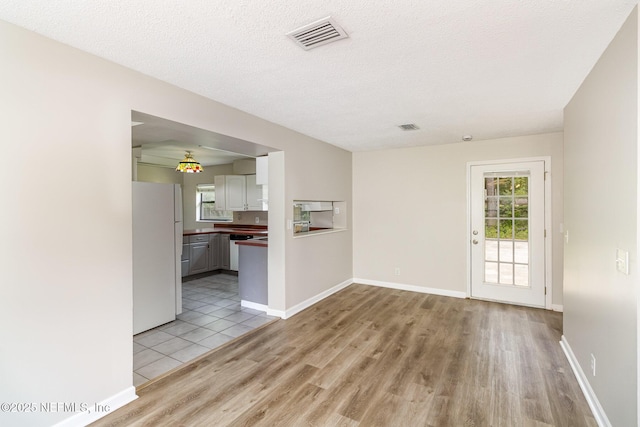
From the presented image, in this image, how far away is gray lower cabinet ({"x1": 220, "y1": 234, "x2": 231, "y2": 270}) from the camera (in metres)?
6.49

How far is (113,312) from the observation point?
7.12 feet

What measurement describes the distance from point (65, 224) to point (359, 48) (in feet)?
7.14

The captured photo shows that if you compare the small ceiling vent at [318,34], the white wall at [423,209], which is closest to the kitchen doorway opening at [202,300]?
the small ceiling vent at [318,34]

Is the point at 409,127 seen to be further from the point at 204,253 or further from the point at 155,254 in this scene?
the point at 204,253

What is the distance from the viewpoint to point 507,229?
447 centimetres

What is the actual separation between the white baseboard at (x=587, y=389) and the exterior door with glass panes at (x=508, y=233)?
1.48 meters

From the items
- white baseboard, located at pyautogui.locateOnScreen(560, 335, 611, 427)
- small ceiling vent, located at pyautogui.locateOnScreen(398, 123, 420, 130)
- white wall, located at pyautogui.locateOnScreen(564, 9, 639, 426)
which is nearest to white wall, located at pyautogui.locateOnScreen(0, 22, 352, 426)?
small ceiling vent, located at pyautogui.locateOnScreen(398, 123, 420, 130)

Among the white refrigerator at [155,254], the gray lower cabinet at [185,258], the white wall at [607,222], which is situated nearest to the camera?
the white wall at [607,222]

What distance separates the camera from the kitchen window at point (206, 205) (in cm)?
820

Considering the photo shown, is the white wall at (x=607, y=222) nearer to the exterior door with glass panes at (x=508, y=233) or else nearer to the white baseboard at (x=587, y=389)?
the white baseboard at (x=587, y=389)

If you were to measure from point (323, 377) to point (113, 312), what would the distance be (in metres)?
1.68

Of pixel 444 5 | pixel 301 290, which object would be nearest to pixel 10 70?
pixel 444 5

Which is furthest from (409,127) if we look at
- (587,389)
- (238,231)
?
(238,231)

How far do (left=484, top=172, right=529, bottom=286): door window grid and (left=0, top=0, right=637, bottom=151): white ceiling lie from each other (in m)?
1.47
